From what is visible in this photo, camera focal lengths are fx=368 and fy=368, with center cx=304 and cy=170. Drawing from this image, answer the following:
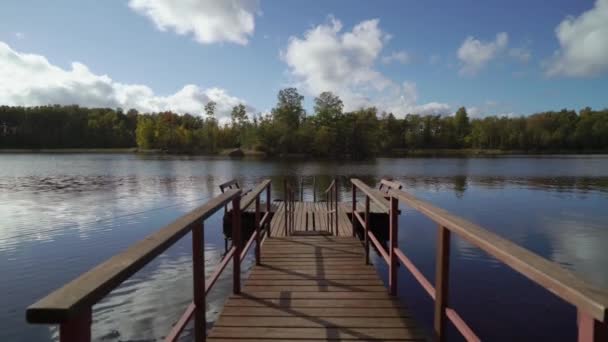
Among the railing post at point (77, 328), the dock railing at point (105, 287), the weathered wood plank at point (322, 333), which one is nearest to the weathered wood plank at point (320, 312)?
the weathered wood plank at point (322, 333)

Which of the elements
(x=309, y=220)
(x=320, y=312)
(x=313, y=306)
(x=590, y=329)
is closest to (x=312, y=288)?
(x=313, y=306)

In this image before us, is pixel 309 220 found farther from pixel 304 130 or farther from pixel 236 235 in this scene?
pixel 304 130

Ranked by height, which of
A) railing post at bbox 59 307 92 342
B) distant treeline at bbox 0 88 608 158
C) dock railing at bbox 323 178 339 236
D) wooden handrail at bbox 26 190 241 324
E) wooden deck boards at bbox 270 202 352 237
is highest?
distant treeline at bbox 0 88 608 158

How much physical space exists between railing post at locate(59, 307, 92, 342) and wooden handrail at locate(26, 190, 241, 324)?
0.10 feet

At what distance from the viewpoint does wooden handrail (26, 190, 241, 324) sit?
3.14 ft

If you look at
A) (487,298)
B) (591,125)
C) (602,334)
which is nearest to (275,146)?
(487,298)

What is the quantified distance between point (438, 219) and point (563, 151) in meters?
103

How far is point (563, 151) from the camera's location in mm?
86250

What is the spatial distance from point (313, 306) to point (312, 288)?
1.61ft

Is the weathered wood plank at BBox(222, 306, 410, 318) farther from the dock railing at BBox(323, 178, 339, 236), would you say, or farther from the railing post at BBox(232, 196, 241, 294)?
the dock railing at BBox(323, 178, 339, 236)

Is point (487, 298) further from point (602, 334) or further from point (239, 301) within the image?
point (602, 334)

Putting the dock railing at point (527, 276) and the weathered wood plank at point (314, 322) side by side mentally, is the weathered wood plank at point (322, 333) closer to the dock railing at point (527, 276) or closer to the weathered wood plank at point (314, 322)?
the weathered wood plank at point (314, 322)

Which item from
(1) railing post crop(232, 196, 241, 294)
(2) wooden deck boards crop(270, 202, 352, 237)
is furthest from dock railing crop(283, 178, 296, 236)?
(1) railing post crop(232, 196, 241, 294)

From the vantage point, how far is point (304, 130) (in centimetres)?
6569
